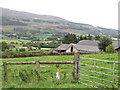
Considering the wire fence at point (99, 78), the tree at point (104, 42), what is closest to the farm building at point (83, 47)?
the tree at point (104, 42)

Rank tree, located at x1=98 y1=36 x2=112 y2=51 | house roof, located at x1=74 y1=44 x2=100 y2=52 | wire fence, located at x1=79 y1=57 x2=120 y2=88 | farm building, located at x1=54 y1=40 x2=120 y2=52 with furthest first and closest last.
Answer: house roof, located at x1=74 y1=44 x2=100 y2=52
farm building, located at x1=54 y1=40 x2=120 y2=52
tree, located at x1=98 y1=36 x2=112 y2=51
wire fence, located at x1=79 y1=57 x2=120 y2=88

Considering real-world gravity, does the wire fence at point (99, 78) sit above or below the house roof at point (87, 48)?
above

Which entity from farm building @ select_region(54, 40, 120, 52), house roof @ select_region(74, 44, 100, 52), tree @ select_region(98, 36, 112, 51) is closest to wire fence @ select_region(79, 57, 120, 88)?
farm building @ select_region(54, 40, 120, 52)

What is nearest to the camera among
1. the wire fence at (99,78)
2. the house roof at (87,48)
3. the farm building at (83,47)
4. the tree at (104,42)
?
the wire fence at (99,78)

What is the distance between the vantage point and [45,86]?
7.20 metres

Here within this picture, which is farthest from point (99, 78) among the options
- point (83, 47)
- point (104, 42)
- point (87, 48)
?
point (87, 48)

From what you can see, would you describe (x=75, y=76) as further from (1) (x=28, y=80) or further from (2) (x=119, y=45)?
(2) (x=119, y=45)

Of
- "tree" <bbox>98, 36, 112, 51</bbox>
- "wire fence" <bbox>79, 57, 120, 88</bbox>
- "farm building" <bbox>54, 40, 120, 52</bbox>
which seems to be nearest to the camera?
"wire fence" <bbox>79, 57, 120, 88</bbox>

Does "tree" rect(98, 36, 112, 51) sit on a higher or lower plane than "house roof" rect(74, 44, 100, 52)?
higher

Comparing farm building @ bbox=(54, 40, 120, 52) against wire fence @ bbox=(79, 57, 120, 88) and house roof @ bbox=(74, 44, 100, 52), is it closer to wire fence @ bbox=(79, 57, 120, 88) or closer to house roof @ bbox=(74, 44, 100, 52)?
house roof @ bbox=(74, 44, 100, 52)

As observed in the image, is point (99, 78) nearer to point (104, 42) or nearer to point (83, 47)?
point (104, 42)

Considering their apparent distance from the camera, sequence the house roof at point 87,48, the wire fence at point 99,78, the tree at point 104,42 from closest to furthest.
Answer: the wire fence at point 99,78
the tree at point 104,42
the house roof at point 87,48

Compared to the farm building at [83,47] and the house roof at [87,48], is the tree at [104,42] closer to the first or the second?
the farm building at [83,47]

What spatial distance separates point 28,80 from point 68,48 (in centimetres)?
6771
